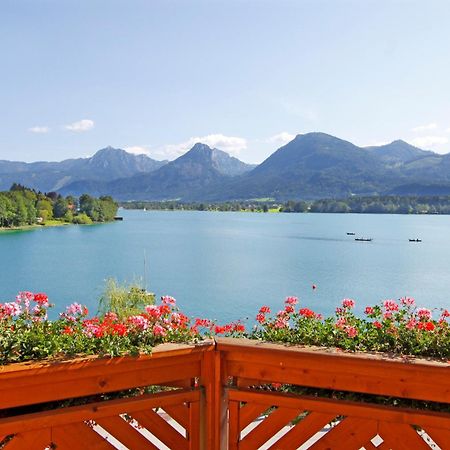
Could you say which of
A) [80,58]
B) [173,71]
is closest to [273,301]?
[173,71]

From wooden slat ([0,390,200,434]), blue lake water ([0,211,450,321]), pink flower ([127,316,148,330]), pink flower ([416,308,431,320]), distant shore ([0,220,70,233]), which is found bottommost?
blue lake water ([0,211,450,321])

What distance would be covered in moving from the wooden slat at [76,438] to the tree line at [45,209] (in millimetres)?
82103

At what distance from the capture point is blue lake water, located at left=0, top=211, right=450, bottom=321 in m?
32.9

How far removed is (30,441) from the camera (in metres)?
2.03

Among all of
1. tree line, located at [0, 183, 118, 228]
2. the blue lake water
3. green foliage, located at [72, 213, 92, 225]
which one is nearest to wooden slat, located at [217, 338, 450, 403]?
the blue lake water

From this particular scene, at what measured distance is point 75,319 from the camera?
2.62m

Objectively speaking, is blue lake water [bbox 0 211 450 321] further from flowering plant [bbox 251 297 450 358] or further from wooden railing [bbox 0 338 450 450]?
wooden railing [bbox 0 338 450 450]

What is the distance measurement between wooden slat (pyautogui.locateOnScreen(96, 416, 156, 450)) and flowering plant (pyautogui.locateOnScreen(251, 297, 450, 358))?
29.6 inches

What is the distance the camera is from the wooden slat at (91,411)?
2.00 meters

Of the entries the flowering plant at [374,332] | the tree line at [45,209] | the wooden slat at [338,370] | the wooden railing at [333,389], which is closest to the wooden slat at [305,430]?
the wooden railing at [333,389]

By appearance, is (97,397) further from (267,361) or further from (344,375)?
(344,375)

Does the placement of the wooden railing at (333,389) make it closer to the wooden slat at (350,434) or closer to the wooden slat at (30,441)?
the wooden slat at (350,434)

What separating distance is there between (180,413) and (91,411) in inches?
16.6

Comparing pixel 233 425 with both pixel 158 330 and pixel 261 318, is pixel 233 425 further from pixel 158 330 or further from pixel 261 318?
pixel 261 318
